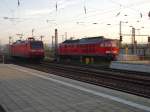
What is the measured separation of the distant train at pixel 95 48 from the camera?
41281mm

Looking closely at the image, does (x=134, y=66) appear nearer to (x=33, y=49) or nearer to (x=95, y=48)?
(x=95, y=48)

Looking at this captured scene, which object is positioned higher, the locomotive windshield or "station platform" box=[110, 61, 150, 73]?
the locomotive windshield

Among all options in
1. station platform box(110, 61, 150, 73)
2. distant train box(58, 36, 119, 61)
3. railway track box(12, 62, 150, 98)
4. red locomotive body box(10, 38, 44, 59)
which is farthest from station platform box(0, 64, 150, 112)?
red locomotive body box(10, 38, 44, 59)

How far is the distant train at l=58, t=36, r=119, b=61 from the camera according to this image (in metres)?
41.3

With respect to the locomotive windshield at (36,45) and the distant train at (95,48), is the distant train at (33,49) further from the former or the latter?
the distant train at (95,48)

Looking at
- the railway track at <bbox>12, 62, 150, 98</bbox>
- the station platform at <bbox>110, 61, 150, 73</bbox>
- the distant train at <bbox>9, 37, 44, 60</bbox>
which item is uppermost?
the distant train at <bbox>9, 37, 44, 60</bbox>

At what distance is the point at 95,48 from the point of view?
137 ft

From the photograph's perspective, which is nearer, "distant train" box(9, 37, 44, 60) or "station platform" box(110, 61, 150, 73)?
"station platform" box(110, 61, 150, 73)

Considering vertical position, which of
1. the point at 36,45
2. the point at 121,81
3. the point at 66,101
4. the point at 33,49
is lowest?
the point at 121,81

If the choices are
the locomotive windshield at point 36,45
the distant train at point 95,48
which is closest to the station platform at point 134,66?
the distant train at point 95,48

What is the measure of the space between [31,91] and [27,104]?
3.09 m

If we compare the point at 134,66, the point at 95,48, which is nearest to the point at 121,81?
the point at 134,66

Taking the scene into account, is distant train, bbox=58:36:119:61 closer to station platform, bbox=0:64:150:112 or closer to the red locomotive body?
the red locomotive body

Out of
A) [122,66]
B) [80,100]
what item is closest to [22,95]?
[80,100]
